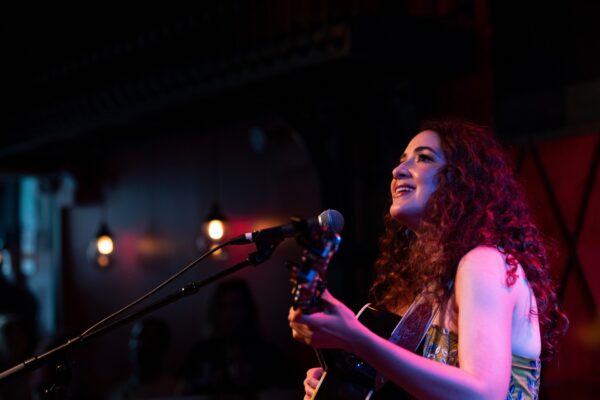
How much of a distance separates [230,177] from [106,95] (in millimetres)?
1436

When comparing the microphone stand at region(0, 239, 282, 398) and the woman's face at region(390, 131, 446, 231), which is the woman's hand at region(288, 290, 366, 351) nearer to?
the microphone stand at region(0, 239, 282, 398)

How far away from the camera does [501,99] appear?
5348mm

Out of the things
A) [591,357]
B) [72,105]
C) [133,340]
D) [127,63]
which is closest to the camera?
[591,357]

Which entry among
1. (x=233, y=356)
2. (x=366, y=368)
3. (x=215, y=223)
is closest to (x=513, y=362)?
(x=366, y=368)

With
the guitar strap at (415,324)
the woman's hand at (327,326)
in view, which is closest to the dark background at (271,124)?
the guitar strap at (415,324)

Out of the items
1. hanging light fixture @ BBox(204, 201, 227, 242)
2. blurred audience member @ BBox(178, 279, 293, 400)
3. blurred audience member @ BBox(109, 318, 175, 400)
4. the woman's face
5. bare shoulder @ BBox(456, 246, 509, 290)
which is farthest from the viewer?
hanging light fixture @ BBox(204, 201, 227, 242)

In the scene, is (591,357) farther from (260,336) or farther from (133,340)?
(133,340)

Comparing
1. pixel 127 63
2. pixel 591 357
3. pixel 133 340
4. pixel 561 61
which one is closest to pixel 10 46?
pixel 127 63

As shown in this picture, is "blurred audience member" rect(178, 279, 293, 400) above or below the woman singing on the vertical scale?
below

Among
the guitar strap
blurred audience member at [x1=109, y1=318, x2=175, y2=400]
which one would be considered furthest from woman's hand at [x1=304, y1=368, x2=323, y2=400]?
blurred audience member at [x1=109, y1=318, x2=175, y2=400]

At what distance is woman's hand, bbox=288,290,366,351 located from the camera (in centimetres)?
195

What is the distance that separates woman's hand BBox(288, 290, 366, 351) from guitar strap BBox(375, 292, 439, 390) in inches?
18.0

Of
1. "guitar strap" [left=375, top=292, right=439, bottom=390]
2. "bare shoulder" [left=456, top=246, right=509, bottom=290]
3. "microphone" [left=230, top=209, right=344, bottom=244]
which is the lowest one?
"guitar strap" [left=375, top=292, right=439, bottom=390]

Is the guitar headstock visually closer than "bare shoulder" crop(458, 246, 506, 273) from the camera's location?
Yes
